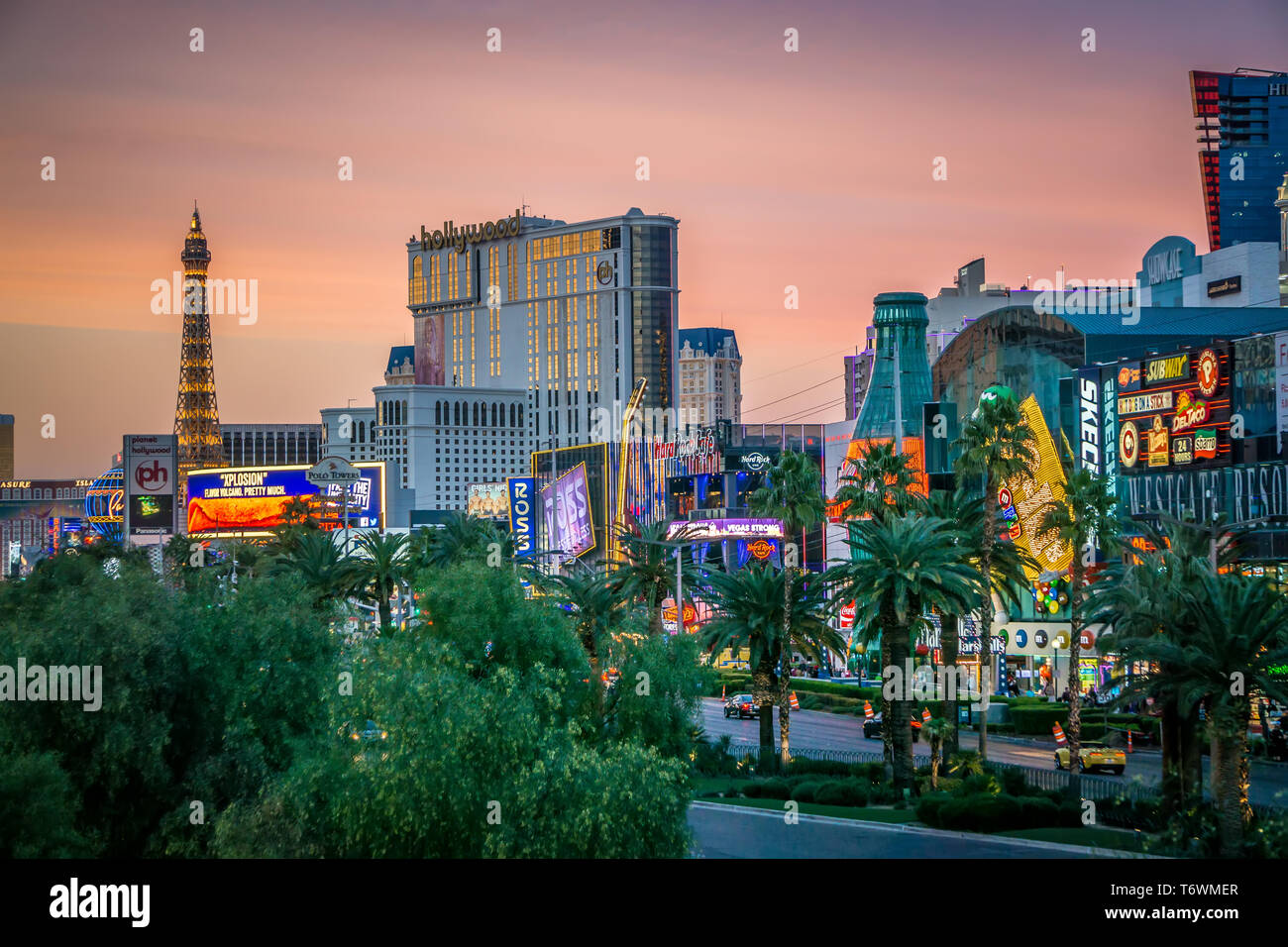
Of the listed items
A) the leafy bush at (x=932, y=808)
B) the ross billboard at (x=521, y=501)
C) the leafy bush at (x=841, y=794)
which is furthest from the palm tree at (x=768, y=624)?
the ross billboard at (x=521, y=501)

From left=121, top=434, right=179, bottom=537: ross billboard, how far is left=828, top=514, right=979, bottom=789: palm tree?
354 ft

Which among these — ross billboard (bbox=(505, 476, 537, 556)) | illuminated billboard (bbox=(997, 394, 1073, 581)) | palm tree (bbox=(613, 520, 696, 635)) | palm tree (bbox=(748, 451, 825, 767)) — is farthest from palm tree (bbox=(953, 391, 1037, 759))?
ross billboard (bbox=(505, 476, 537, 556))

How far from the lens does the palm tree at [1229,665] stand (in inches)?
1312

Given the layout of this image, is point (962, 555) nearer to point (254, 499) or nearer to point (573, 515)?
point (573, 515)

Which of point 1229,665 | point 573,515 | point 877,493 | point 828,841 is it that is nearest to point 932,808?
point 828,841

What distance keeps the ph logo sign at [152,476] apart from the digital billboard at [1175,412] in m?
101

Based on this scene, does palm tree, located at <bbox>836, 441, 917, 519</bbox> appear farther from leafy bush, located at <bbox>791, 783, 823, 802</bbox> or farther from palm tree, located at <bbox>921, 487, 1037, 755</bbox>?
leafy bush, located at <bbox>791, 783, 823, 802</bbox>

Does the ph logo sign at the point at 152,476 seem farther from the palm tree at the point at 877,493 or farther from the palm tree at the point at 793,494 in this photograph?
the palm tree at the point at 877,493

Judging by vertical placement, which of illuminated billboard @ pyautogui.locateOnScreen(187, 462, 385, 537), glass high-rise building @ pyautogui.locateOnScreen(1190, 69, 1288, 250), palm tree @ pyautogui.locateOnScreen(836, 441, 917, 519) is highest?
glass high-rise building @ pyautogui.locateOnScreen(1190, 69, 1288, 250)

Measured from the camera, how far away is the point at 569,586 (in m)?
60.4

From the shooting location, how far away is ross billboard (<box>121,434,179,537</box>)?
14312cm

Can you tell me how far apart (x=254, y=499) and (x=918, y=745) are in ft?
308

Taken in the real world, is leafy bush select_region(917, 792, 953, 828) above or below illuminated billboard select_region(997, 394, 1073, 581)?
below
